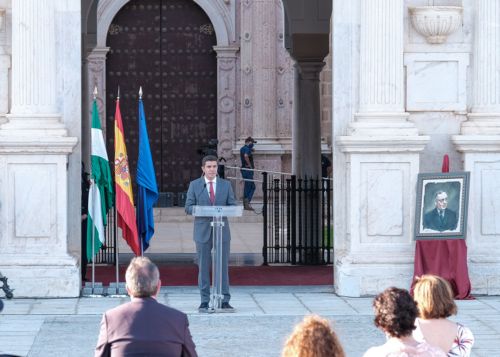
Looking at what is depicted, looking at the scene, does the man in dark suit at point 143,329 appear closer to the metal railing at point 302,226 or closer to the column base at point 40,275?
the column base at point 40,275

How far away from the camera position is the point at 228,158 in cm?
3262

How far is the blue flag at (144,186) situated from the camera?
54.0ft

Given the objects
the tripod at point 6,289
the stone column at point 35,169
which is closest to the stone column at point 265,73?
the stone column at point 35,169

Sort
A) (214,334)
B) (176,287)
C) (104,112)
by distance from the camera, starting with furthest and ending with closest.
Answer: (104,112), (176,287), (214,334)

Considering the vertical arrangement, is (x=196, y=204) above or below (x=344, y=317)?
above

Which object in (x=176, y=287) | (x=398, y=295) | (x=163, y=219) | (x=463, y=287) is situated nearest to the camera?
(x=398, y=295)

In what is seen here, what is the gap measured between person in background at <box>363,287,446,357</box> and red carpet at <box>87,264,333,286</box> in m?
10.4

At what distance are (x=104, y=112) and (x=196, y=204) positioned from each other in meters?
17.4

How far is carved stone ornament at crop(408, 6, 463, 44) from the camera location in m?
16.7

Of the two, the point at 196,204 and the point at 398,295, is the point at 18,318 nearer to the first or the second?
the point at 196,204

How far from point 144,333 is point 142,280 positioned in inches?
12.2

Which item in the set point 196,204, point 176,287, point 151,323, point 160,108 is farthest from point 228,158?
point 151,323

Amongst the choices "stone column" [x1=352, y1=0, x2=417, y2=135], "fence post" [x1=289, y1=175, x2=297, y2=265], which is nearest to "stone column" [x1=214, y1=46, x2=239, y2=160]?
"fence post" [x1=289, y1=175, x2=297, y2=265]

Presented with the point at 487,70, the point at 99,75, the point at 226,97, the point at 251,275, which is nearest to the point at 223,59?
the point at 226,97
